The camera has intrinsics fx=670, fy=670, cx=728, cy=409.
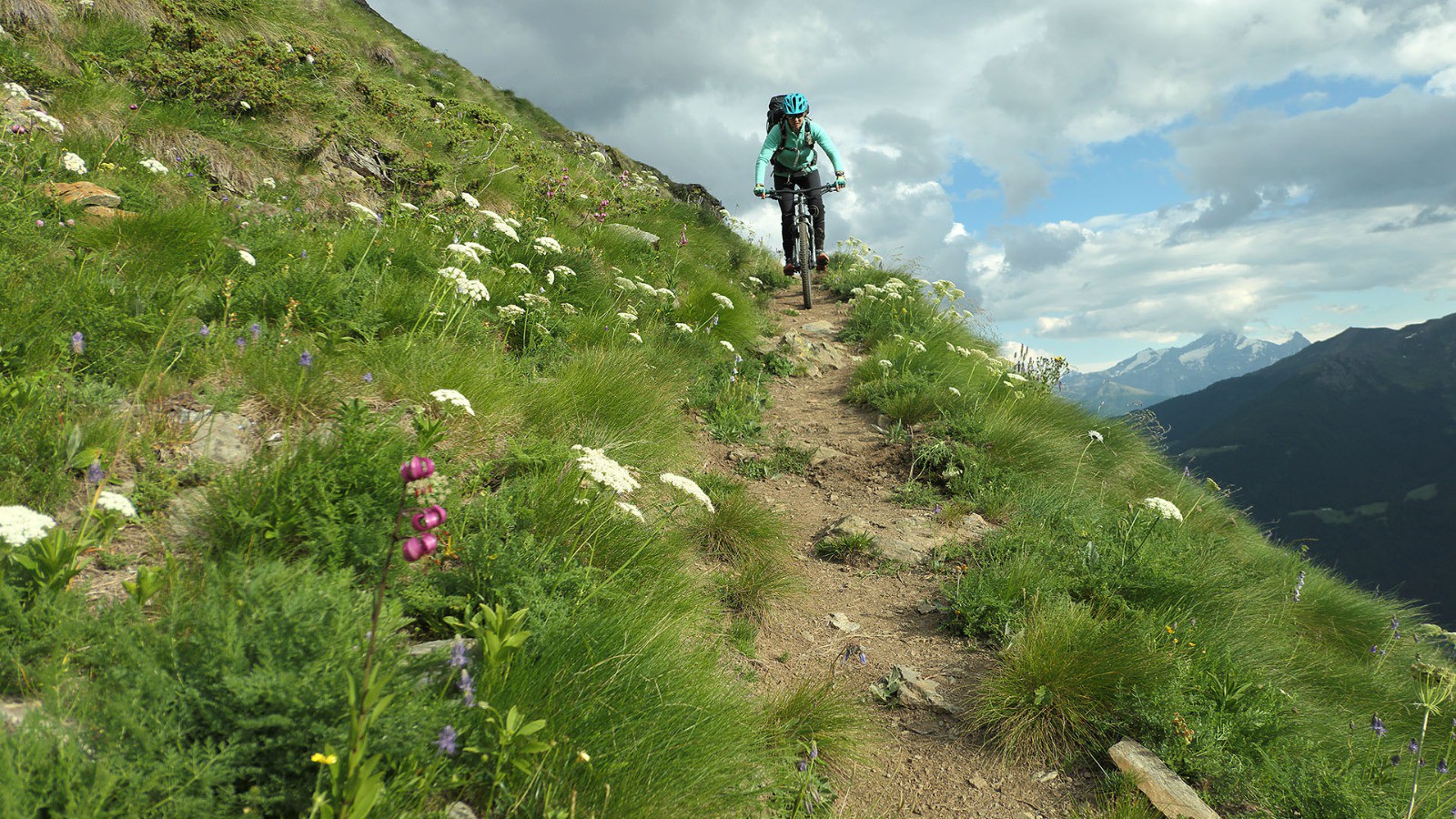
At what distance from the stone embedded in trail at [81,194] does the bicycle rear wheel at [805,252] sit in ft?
29.4

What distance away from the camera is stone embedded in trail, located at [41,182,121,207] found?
4895mm

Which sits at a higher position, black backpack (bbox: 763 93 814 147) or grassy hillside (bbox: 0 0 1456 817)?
black backpack (bbox: 763 93 814 147)

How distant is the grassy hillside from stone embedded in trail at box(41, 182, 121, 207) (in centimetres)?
12

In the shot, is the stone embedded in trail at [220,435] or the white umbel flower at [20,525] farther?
the stone embedded in trail at [220,435]

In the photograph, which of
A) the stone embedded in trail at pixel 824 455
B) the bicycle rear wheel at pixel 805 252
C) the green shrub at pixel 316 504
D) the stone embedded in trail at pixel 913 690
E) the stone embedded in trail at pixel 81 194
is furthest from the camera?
the bicycle rear wheel at pixel 805 252

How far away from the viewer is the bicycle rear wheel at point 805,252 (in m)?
11.8

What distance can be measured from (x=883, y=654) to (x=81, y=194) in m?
6.89

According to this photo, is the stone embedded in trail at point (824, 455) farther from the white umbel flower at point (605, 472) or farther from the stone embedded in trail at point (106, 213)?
→ the stone embedded in trail at point (106, 213)

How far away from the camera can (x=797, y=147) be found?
11648mm

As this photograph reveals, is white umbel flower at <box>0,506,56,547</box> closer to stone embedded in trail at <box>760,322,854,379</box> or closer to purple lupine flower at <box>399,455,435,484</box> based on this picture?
purple lupine flower at <box>399,455,435,484</box>

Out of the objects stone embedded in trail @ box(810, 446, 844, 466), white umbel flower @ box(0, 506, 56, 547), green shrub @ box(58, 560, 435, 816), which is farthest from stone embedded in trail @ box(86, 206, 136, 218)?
stone embedded in trail @ box(810, 446, 844, 466)

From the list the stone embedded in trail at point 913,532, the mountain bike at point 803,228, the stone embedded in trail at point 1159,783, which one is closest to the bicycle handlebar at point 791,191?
the mountain bike at point 803,228

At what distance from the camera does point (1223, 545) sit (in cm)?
689

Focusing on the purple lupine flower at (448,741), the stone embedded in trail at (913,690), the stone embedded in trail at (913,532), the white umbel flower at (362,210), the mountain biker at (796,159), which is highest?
the mountain biker at (796,159)
